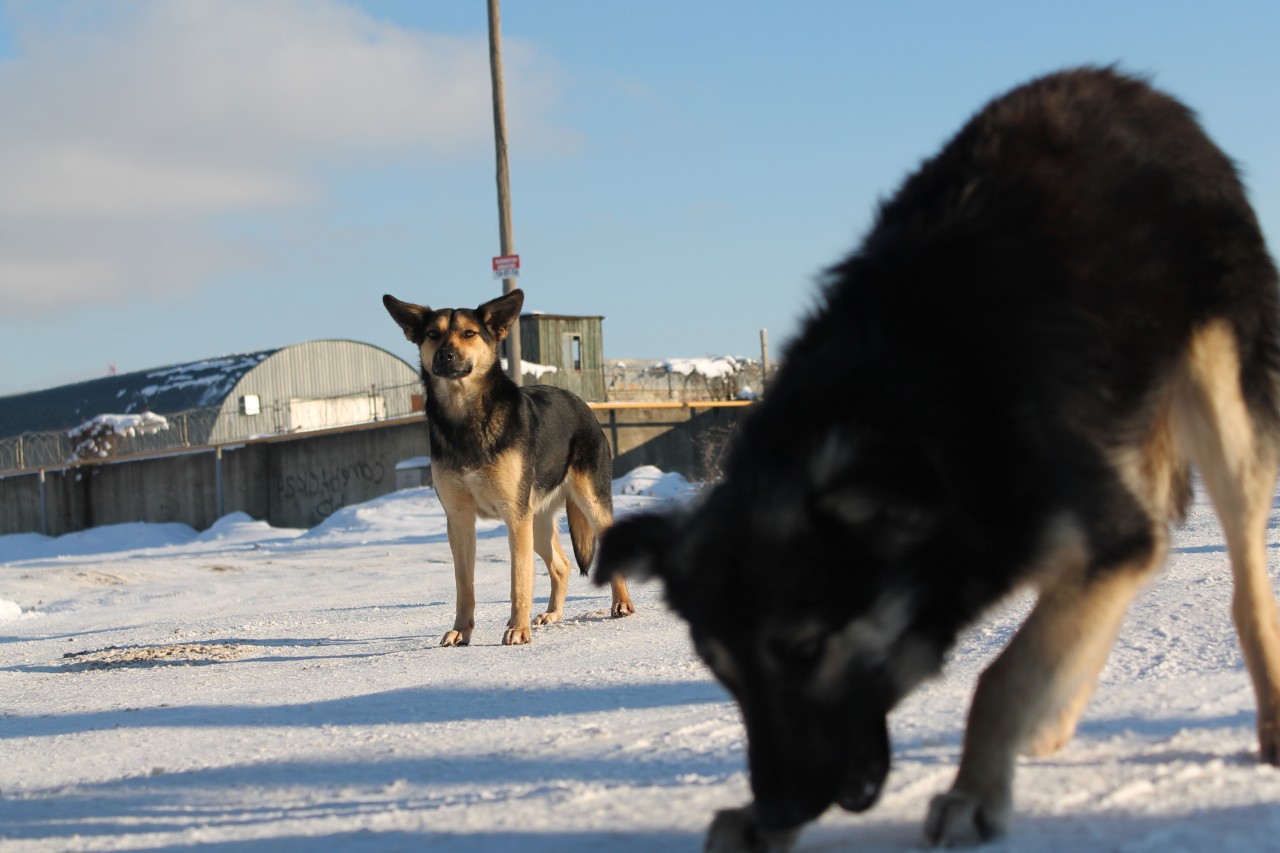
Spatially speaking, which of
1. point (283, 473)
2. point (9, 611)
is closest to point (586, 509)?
point (9, 611)

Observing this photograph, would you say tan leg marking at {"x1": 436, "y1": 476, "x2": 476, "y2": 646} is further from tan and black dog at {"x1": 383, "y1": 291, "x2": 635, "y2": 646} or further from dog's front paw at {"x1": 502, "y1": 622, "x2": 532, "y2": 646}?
dog's front paw at {"x1": 502, "y1": 622, "x2": 532, "y2": 646}

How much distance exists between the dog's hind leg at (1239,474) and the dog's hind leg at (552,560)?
19.8ft

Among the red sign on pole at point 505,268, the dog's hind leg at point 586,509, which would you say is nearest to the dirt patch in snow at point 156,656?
the dog's hind leg at point 586,509

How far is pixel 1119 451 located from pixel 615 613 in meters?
6.10

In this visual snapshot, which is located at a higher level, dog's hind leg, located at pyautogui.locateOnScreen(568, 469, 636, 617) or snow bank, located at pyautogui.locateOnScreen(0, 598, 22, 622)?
dog's hind leg, located at pyautogui.locateOnScreen(568, 469, 636, 617)

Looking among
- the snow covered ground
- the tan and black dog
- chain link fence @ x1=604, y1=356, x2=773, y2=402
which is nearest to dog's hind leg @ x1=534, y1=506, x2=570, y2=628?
the tan and black dog

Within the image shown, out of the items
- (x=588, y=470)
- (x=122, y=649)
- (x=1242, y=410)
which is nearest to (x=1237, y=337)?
(x=1242, y=410)

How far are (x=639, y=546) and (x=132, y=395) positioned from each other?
5485 cm

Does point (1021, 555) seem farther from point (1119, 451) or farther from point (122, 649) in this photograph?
point (122, 649)

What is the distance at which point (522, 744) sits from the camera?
3.90m

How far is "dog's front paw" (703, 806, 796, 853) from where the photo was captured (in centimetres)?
241

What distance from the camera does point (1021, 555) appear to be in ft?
7.89

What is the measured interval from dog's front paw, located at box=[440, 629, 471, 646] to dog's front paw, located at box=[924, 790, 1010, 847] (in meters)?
5.70

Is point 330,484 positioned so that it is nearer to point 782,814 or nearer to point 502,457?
→ point 502,457
